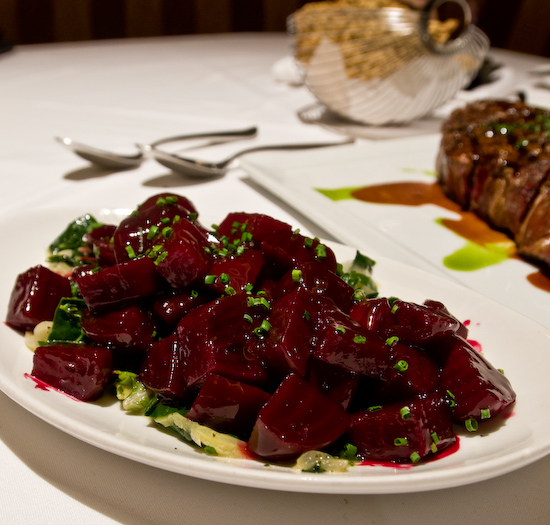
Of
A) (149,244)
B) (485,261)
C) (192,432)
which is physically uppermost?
(149,244)

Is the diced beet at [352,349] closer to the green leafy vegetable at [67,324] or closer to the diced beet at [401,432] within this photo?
the diced beet at [401,432]

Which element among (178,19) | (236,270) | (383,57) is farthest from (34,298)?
(178,19)

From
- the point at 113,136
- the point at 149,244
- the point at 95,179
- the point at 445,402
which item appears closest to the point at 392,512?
the point at 445,402

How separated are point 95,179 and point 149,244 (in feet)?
4.95

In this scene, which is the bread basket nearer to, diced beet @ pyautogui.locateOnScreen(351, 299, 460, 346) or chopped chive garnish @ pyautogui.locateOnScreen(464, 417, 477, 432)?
diced beet @ pyautogui.locateOnScreen(351, 299, 460, 346)

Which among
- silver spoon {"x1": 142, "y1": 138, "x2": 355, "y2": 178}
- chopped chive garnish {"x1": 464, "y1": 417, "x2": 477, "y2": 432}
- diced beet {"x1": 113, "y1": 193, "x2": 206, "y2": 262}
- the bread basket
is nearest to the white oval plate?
chopped chive garnish {"x1": 464, "y1": 417, "x2": 477, "y2": 432}

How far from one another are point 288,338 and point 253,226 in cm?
46

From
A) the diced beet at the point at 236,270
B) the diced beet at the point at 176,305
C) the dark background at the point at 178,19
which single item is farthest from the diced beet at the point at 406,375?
the dark background at the point at 178,19

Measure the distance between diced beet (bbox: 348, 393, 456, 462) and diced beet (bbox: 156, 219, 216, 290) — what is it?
50cm

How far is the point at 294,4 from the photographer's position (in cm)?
733

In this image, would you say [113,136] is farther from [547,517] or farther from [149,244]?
[547,517]

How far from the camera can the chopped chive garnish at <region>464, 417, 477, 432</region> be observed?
119cm

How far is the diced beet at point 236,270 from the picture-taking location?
1324 mm

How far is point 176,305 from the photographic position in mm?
1355
